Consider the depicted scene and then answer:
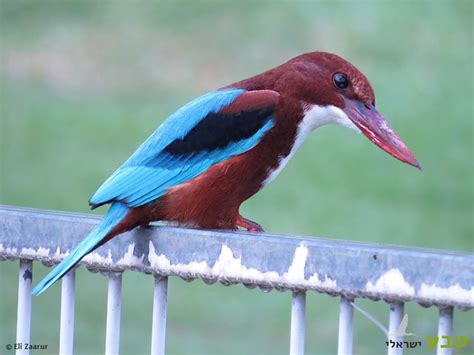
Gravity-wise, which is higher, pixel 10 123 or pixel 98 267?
pixel 10 123

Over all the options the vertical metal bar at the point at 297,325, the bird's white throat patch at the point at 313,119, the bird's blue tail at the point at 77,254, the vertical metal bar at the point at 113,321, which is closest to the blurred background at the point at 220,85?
the bird's white throat patch at the point at 313,119

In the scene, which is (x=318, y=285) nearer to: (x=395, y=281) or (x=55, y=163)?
(x=395, y=281)

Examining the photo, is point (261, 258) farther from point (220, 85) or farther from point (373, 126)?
point (220, 85)

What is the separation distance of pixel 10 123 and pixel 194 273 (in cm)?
825

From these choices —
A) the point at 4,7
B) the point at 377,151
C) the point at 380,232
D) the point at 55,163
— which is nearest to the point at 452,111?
the point at 377,151

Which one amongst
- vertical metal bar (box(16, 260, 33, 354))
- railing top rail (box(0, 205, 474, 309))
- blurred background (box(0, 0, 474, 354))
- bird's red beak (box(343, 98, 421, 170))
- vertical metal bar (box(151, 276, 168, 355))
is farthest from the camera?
blurred background (box(0, 0, 474, 354))

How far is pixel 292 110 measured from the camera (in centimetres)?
236

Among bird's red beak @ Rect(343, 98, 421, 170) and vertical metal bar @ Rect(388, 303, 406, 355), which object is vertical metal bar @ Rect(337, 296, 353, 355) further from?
bird's red beak @ Rect(343, 98, 421, 170)

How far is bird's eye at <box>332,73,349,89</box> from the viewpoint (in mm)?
2346

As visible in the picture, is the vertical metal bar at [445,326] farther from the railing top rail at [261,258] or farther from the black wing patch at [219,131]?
the black wing patch at [219,131]

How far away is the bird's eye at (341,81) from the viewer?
2.35 m

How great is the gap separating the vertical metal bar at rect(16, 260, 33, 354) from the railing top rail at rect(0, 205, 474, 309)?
1.0 inches

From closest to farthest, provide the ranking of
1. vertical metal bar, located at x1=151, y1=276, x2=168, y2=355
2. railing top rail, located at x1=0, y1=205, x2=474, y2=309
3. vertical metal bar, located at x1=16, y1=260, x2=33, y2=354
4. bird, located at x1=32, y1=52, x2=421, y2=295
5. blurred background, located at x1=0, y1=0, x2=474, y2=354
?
railing top rail, located at x1=0, y1=205, x2=474, y2=309, vertical metal bar, located at x1=151, y1=276, x2=168, y2=355, vertical metal bar, located at x1=16, y1=260, x2=33, y2=354, bird, located at x1=32, y1=52, x2=421, y2=295, blurred background, located at x1=0, y1=0, x2=474, y2=354

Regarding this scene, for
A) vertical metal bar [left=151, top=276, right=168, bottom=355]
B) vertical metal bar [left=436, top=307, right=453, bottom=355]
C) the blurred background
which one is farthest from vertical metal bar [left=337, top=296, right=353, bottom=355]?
the blurred background
